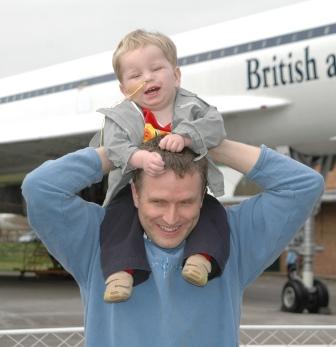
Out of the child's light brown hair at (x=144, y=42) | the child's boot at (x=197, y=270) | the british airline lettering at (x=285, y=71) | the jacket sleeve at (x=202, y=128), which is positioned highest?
the british airline lettering at (x=285, y=71)

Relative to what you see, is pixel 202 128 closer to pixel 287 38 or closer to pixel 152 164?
pixel 152 164

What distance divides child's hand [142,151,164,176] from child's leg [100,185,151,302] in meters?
0.20

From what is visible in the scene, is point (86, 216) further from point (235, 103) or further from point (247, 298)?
point (247, 298)

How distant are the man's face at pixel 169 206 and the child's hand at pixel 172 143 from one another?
→ 0.07 meters

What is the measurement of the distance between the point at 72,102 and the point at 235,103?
4594 millimetres

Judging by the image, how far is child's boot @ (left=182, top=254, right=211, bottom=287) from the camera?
6.71ft

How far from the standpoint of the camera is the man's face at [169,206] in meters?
2.10

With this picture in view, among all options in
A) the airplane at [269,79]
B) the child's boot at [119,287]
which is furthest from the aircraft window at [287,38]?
the child's boot at [119,287]

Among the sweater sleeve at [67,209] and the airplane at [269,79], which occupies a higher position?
the airplane at [269,79]

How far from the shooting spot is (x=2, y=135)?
1421 centimetres

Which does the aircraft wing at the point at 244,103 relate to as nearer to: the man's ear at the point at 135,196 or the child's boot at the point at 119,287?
the man's ear at the point at 135,196

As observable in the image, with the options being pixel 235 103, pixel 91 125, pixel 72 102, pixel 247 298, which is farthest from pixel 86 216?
pixel 72 102

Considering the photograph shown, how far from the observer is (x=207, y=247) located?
213cm

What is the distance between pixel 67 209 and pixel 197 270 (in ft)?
1.35
